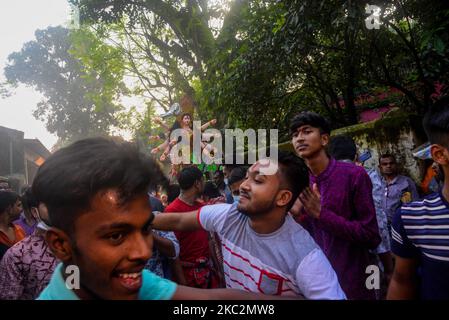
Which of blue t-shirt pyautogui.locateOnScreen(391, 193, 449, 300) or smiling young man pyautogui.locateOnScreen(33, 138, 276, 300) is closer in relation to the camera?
smiling young man pyautogui.locateOnScreen(33, 138, 276, 300)

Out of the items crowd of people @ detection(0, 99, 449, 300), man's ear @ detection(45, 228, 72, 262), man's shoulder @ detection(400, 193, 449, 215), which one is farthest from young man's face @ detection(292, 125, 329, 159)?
man's ear @ detection(45, 228, 72, 262)

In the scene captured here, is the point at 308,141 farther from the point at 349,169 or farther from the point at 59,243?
the point at 59,243

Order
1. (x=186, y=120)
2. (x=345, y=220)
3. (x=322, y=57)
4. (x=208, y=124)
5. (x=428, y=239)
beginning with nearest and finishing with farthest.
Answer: (x=428, y=239)
(x=345, y=220)
(x=208, y=124)
(x=186, y=120)
(x=322, y=57)

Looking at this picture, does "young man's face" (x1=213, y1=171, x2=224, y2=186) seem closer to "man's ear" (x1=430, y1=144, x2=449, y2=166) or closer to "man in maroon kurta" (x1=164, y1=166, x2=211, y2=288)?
"man in maroon kurta" (x1=164, y1=166, x2=211, y2=288)

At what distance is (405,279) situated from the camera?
1.60 m

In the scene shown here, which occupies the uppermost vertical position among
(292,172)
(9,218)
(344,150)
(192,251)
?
(344,150)

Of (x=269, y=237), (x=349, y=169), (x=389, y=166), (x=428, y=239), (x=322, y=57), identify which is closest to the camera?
(x=428, y=239)

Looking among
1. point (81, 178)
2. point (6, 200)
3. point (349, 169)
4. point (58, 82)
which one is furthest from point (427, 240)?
point (58, 82)

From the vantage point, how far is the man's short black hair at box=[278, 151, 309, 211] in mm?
1950

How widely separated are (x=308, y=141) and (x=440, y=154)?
104 centimetres

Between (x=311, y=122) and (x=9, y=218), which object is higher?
(x=311, y=122)

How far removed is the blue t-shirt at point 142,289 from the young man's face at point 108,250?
5 centimetres

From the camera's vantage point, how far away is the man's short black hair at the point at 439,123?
160 cm

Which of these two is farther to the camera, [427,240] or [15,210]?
[15,210]
